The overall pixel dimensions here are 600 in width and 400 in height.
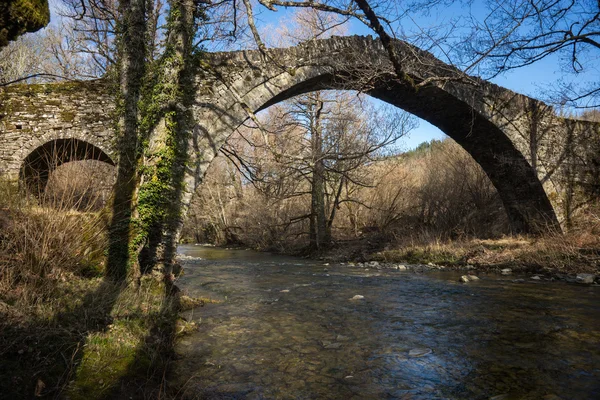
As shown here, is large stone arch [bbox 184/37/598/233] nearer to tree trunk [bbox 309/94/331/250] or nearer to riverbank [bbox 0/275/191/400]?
riverbank [bbox 0/275/191/400]

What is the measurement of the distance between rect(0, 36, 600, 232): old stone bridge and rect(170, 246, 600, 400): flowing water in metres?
2.87

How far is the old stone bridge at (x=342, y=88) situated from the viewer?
6.78 m

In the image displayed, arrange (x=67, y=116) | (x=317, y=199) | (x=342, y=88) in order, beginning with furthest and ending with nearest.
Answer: (x=317, y=199)
(x=342, y=88)
(x=67, y=116)

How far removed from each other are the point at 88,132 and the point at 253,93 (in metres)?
3.86

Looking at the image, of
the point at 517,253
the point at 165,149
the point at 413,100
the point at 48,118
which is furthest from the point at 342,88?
the point at 48,118

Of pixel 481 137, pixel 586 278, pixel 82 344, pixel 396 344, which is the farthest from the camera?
pixel 481 137

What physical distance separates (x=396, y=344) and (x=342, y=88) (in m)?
6.22

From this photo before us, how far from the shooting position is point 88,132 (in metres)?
7.94

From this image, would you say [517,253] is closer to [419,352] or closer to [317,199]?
[317,199]

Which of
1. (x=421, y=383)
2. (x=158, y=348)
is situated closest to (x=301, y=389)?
(x=421, y=383)

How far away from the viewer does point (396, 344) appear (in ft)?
11.8

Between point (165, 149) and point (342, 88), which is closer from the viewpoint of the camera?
point (165, 149)

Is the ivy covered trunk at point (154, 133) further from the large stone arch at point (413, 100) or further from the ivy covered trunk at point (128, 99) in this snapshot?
the large stone arch at point (413, 100)

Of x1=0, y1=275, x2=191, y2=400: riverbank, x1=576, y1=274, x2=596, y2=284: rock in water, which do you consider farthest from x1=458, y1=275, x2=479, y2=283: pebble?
x1=0, y1=275, x2=191, y2=400: riverbank
